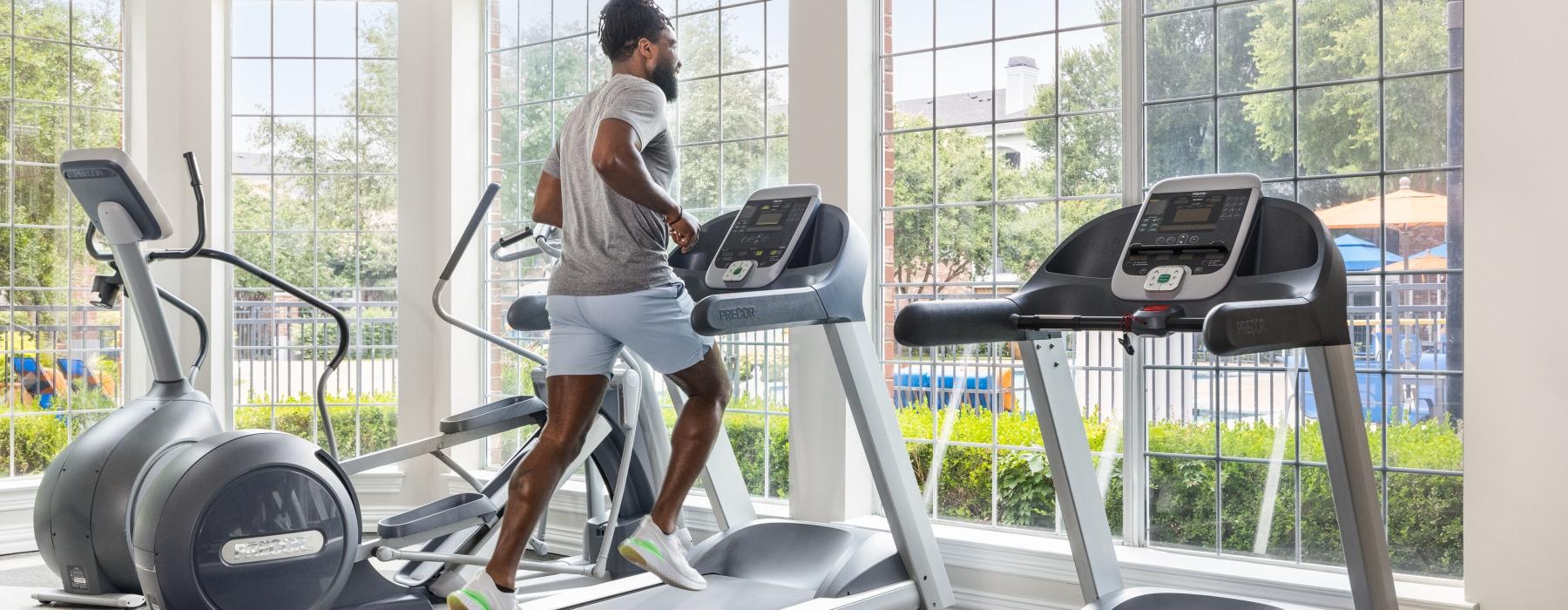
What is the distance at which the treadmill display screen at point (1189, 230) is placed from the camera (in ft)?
8.04

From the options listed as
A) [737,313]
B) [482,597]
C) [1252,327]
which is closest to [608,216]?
[737,313]

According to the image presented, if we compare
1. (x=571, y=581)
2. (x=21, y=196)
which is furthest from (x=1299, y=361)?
(x=21, y=196)

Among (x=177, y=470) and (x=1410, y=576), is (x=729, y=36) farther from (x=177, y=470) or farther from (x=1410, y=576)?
(x=1410, y=576)

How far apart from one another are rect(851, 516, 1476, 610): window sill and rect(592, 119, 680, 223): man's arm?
1595 millimetres

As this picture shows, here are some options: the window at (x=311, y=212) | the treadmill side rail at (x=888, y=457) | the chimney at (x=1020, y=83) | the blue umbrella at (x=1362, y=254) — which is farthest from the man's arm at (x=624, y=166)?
the window at (x=311, y=212)

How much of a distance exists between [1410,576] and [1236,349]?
1.41 metres

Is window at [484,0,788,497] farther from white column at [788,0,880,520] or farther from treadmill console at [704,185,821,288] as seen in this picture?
treadmill console at [704,185,821,288]

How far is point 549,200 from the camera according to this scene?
9.76 feet

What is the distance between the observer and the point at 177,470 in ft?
9.61

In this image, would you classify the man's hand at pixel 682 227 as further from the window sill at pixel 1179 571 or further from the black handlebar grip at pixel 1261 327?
the window sill at pixel 1179 571

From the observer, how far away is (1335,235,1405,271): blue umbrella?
3.02 m

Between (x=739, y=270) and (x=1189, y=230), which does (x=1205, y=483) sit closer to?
(x=1189, y=230)
